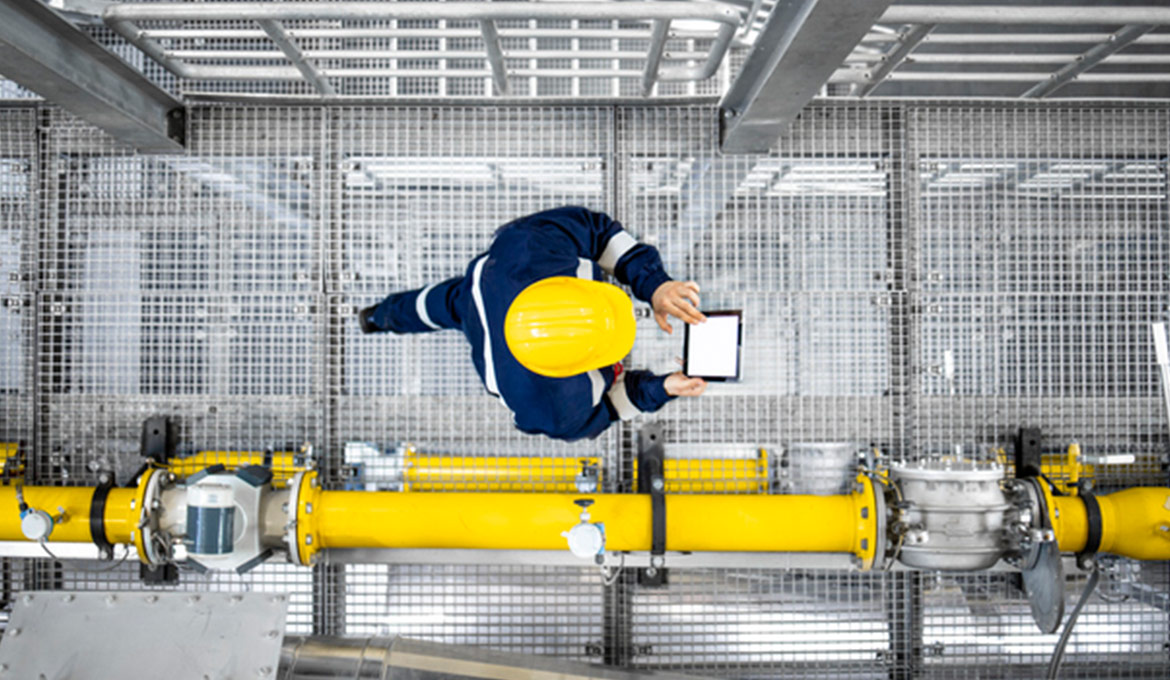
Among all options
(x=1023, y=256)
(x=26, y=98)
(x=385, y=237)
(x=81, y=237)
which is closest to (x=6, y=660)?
(x=81, y=237)

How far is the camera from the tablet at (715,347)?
2.30 metres

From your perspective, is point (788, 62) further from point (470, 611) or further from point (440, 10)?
point (470, 611)

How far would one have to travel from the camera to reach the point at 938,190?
335 centimetres

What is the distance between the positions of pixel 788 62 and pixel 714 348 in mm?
1072

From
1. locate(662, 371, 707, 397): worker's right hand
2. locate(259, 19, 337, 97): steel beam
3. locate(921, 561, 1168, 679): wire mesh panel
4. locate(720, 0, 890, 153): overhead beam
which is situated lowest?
locate(921, 561, 1168, 679): wire mesh panel

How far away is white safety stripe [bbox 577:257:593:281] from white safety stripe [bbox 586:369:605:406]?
0.33 meters

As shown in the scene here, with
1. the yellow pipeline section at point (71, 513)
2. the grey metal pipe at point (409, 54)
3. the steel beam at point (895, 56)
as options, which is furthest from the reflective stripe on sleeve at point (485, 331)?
the steel beam at point (895, 56)

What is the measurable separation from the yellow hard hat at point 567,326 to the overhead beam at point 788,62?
1.06 m

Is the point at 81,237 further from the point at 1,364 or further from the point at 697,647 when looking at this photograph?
the point at 697,647

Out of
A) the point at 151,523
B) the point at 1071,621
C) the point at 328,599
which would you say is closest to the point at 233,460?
the point at 151,523

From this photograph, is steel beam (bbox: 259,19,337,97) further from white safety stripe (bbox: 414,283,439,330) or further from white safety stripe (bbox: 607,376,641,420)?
white safety stripe (bbox: 607,376,641,420)

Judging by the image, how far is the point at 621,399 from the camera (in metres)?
2.47

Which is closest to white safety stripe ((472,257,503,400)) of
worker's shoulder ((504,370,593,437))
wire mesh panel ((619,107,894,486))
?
worker's shoulder ((504,370,593,437))

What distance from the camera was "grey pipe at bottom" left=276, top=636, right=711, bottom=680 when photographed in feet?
8.54
